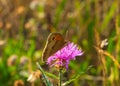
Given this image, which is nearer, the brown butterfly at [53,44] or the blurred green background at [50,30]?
the brown butterfly at [53,44]

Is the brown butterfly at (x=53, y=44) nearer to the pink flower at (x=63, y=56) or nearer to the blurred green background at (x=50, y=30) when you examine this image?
the pink flower at (x=63, y=56)

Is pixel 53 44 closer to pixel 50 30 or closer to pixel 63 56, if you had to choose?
pixel 63 56

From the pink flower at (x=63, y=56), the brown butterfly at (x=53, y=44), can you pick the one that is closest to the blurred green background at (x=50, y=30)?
the pink flower at (x=63, y=56)

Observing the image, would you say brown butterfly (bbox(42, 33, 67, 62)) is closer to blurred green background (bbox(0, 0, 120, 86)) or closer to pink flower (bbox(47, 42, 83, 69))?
pink flower (bbox(47, 42, 83, 69))

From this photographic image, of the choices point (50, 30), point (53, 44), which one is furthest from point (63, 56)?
point (50, 30)

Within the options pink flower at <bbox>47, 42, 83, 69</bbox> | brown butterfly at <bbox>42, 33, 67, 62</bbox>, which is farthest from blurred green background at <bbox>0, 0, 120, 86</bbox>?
brown butterfly at <bbox>42, 33, 67, 62</bbox>

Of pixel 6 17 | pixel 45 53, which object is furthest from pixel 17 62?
pixel 45 53

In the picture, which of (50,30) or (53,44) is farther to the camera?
(50,30)
